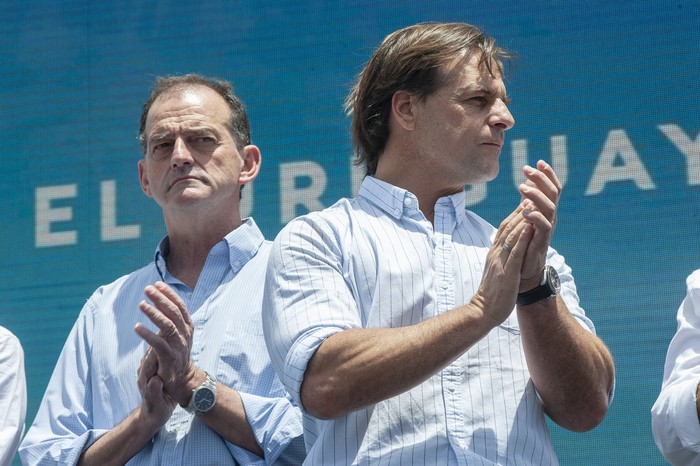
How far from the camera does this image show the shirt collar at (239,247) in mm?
3139

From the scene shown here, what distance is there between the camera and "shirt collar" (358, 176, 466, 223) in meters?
2.69

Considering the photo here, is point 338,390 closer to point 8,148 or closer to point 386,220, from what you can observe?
point 386,220

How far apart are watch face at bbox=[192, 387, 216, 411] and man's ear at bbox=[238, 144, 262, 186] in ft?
2.49

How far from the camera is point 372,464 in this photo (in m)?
2.36

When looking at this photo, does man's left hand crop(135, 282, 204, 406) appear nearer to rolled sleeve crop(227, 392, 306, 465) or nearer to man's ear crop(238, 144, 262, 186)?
rolled sleeve crop(227, 392, 306, 465)

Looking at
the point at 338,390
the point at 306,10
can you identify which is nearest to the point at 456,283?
the point at 338,390

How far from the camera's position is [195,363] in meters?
2.93

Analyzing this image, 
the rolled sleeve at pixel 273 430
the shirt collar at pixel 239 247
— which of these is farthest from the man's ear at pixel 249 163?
the rolled sleeve at pixel 273 430

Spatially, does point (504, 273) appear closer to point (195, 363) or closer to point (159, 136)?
point (195, 363)

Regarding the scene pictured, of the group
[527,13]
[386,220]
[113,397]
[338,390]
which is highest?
[527,13]

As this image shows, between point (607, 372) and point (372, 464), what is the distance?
52 centimetres

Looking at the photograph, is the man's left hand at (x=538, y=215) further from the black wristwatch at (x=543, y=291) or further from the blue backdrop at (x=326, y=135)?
the blue backdrop at (x=326, y=135)

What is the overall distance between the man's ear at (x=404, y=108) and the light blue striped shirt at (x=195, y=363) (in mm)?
542

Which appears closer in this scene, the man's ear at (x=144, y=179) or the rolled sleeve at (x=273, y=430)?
the rolled sleeve at (x=273, y=430)
